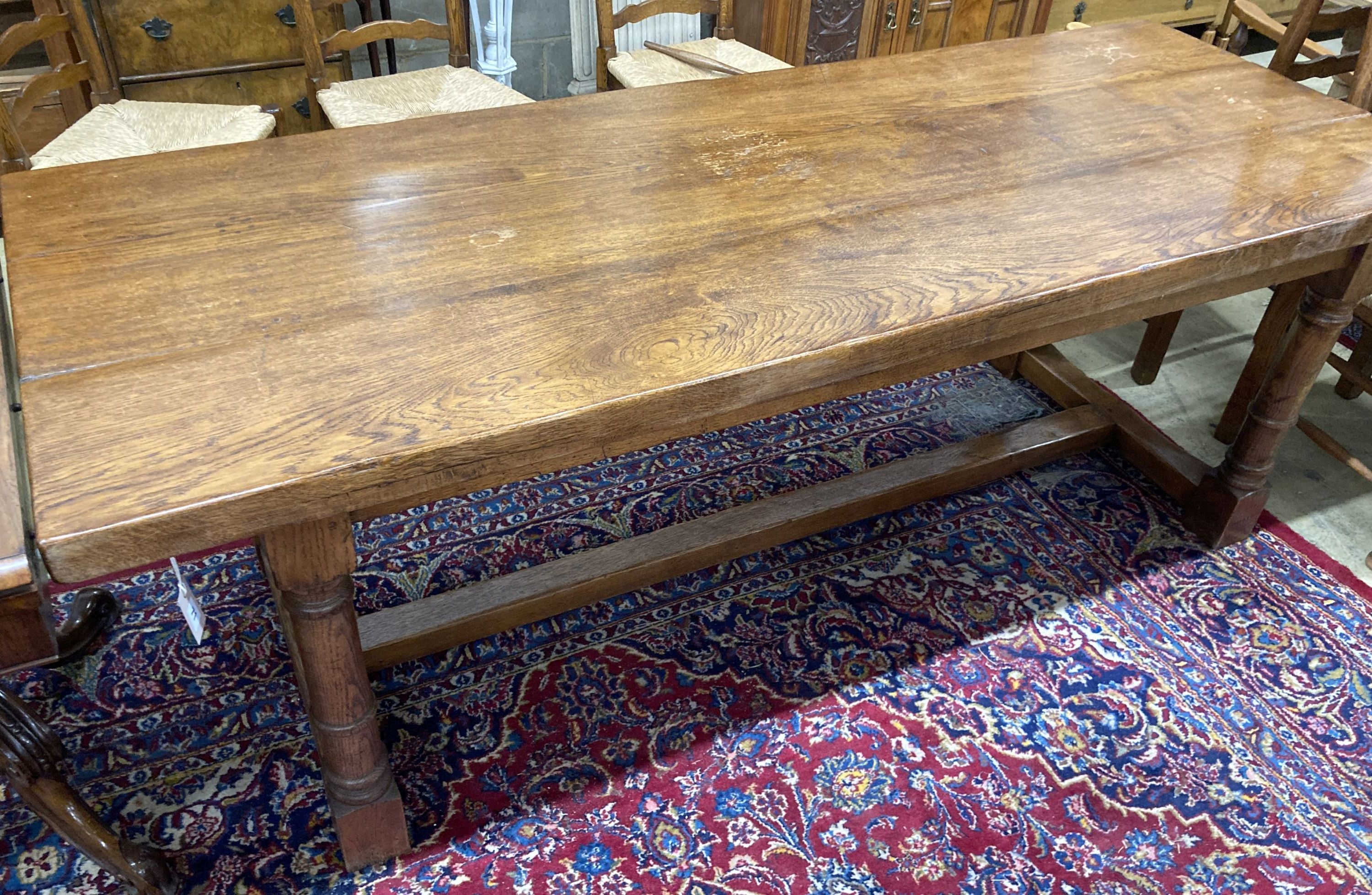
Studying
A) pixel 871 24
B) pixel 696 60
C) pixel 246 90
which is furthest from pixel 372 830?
pixel 871 24

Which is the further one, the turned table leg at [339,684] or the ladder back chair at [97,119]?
the ladder back chair at [97,119]

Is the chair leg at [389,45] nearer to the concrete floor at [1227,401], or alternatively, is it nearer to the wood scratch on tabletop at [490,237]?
the wood scratch on tabletop at [490,237]

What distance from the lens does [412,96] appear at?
9.14 ft

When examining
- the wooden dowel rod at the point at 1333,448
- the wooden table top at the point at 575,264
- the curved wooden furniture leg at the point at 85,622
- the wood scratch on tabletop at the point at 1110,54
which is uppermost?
the wood scratch on tabletop at the point at 1110,54

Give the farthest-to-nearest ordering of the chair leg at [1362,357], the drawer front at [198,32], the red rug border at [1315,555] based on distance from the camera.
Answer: the drawer front at [198,32] → the chair leg at [1362,357] → the red rug border at [1315,555]

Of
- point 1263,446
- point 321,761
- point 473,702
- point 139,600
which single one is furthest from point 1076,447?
point 139,600

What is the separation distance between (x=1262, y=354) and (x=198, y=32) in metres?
3.16

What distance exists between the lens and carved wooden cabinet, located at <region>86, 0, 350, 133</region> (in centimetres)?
297

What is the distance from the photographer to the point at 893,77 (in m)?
2.20

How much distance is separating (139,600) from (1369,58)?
3.01 metres

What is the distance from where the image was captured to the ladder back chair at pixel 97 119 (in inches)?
89.6

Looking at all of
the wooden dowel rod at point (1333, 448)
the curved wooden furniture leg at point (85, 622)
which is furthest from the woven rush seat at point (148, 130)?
the wooden dowel rod at point (1333, 448)

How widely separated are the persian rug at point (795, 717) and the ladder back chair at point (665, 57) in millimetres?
1276

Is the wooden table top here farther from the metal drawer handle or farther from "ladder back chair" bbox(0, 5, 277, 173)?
the metal drawer handle
